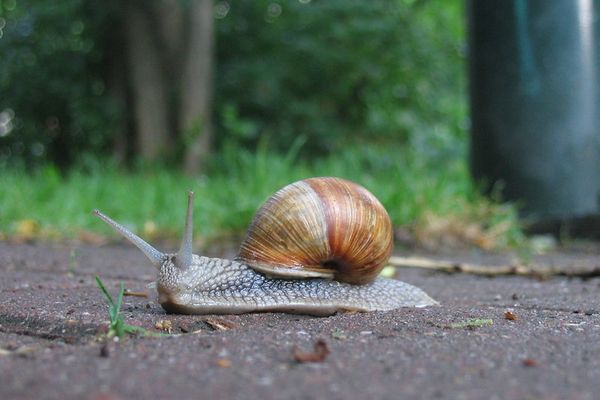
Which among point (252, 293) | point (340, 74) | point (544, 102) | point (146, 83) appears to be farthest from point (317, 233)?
point (340, 74)

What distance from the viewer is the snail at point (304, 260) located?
8.39 feet

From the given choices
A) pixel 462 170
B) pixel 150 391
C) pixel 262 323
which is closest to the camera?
pixel 150 391

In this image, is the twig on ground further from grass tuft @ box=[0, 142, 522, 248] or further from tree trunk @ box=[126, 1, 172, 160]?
tree trunk @ box=[126, 1, 172, 160]

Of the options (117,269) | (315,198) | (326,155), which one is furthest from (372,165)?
(315,198)

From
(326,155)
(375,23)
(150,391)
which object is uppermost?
(375,23)

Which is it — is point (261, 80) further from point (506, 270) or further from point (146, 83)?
point (506, 270)

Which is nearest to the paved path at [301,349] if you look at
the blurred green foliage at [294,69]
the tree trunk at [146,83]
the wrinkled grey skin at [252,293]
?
the wrinkled grey skin at [252,293]

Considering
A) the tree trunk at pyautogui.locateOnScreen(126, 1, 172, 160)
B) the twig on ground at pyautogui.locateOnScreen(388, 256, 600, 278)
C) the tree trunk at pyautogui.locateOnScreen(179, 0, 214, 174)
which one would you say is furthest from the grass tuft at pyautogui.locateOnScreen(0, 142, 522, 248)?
the tree trunk at pyautogui.locateOnScreen(126, 1, 172, 160)

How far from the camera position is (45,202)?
6.57 metres

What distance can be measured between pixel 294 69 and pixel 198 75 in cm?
184

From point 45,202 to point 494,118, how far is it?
388cm

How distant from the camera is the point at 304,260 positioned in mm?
2717

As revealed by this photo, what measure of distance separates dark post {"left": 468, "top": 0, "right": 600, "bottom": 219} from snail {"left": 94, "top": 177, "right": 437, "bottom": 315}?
3.76 m

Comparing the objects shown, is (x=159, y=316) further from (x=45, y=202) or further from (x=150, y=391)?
(x=45, y=202)
